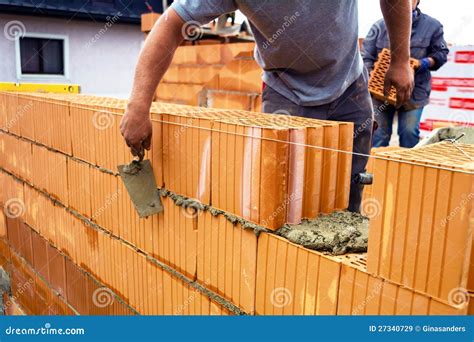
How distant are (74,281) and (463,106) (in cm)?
636

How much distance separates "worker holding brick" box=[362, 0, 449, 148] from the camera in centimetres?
503

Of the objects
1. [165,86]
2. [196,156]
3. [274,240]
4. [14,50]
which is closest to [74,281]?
[196,156]

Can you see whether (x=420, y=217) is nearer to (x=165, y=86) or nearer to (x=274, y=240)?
(x=274, y=240)

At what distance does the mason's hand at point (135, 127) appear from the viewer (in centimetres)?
220

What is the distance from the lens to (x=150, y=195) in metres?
2.46

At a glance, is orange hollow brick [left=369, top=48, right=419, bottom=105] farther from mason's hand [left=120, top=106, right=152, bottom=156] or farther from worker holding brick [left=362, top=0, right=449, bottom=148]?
mason's hand [left=120, top=106, right=152, bottom=156]

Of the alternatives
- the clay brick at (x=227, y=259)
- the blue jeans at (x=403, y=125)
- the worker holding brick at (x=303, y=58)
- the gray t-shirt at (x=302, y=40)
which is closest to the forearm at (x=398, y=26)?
the worker holding brick at (x=303, y=58)

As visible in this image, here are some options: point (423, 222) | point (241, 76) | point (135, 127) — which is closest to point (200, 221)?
point (135, 127)

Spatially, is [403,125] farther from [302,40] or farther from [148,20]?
[148,20]

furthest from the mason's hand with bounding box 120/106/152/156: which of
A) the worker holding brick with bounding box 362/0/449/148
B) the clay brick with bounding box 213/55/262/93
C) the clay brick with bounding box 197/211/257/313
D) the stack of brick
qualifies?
the clay brick with bounding box 213/55/262/93

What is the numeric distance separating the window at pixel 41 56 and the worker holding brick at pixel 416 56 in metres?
11.2

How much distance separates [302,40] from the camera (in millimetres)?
2297

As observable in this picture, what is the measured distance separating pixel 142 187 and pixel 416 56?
3797 millimetres

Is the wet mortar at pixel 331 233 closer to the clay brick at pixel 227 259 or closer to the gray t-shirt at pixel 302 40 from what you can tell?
the clay brick at pixel 227 259
